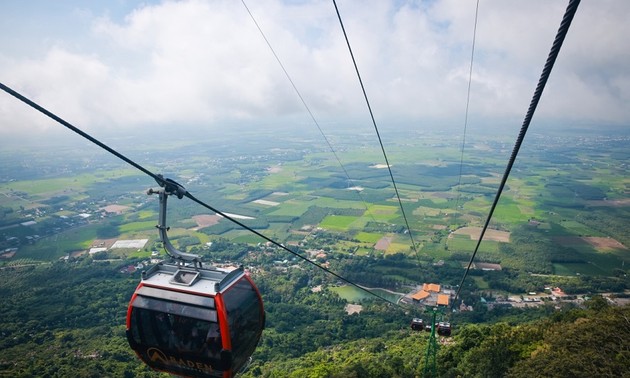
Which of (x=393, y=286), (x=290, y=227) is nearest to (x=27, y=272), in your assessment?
(x=290, y=227)

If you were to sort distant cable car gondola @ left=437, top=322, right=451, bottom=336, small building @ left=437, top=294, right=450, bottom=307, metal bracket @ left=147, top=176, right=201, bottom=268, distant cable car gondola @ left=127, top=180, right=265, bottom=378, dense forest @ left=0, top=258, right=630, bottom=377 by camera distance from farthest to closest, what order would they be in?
small building @ left=437, top=294, right=450, bottom=307 < dense forest @ left=0, top=258, right=630, bottom=377 < distant cable car gondola @ left=437, top=322, right=451, bottom=336 < distant cable car gondola @ left=127, top=180, right=265, bottom=378 < metal bracket @ left=147, top=176, right=201, bottom=268

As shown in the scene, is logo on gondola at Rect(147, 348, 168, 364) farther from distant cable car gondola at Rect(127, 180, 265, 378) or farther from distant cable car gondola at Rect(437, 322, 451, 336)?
distant cable car gondola at Rect(437, 322, 451, 336)

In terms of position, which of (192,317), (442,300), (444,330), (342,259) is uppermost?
(192,317)

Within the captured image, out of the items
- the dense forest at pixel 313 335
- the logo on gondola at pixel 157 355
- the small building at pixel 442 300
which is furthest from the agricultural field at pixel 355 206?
the logo on gondola at pixel 157 355

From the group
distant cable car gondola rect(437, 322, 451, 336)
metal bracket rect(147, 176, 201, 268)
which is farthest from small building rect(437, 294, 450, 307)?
metal bracket rect(147, 176, 201, 268)

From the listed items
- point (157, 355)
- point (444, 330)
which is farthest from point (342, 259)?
point (157, 355)

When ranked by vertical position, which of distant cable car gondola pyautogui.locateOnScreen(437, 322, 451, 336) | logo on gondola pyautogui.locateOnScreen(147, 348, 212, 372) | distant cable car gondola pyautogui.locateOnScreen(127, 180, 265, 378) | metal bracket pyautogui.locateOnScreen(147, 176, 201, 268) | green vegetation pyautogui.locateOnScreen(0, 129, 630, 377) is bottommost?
green vegetation pyautogui.locateOnScreen(0, 129, 630, 377)

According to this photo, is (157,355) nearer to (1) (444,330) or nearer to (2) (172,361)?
(2) (172,361)
